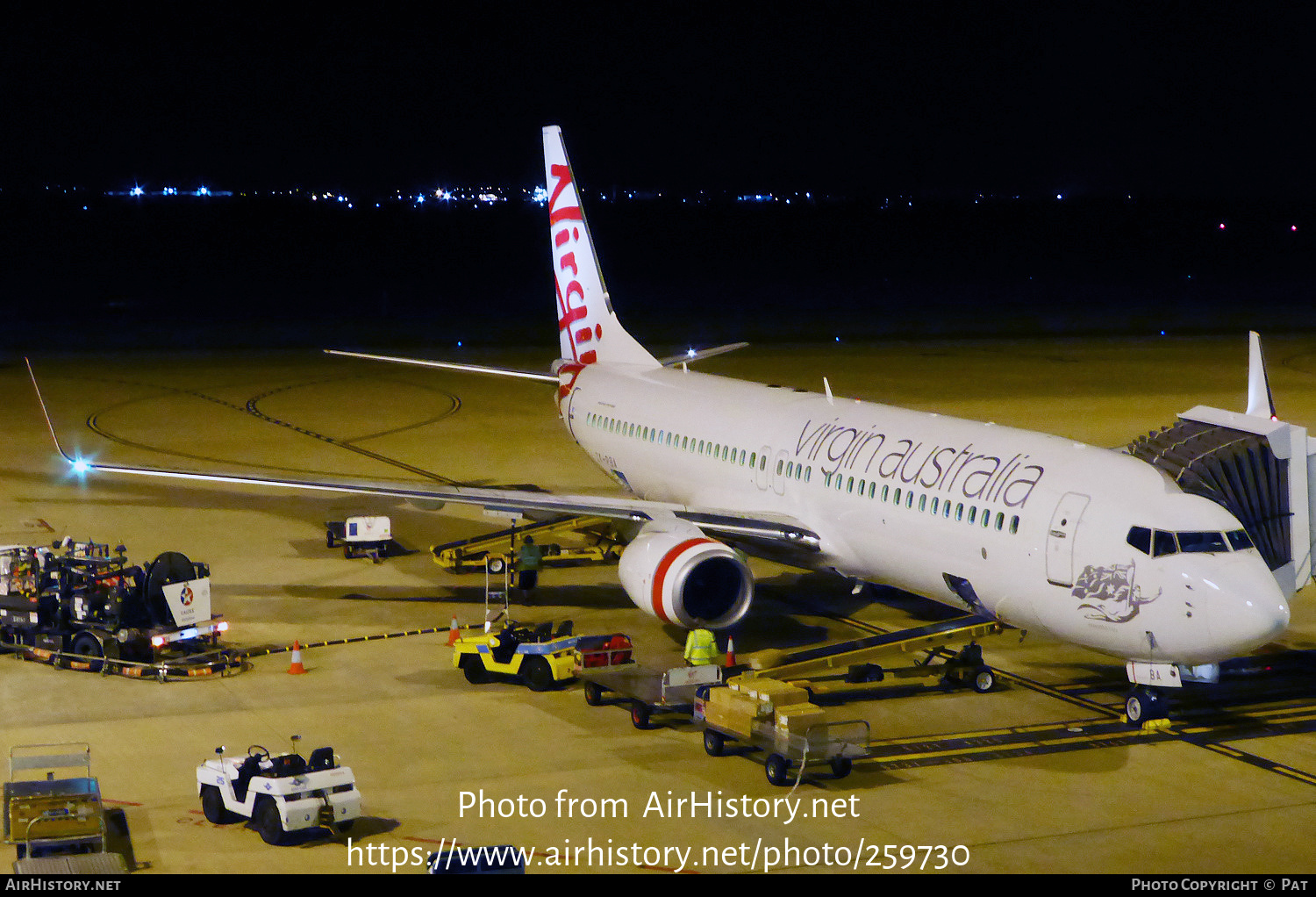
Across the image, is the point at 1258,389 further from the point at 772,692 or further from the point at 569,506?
the point at 569,506

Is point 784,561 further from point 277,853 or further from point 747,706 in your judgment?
point 277,853

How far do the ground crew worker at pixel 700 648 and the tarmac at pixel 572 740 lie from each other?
69 cm

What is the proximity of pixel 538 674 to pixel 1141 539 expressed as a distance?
8198 mm

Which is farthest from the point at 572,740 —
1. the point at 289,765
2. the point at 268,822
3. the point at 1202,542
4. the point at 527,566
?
the point at 527,566

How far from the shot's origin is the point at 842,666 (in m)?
21.3

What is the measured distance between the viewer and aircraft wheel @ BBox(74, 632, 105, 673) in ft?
73.1

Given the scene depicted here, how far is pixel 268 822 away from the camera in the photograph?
15.8 m

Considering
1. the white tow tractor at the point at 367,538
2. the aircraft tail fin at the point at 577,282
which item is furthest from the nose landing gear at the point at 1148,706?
→ the white tow tractor at the point at 367,538

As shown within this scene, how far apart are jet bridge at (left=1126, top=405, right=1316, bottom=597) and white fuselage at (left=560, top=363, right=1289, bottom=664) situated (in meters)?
0.90

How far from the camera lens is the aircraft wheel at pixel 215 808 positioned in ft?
53.5

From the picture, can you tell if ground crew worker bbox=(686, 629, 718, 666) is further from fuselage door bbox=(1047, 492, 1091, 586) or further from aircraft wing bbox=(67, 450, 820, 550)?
fuselage door bbox=(1047, 492, 1091, 586)
